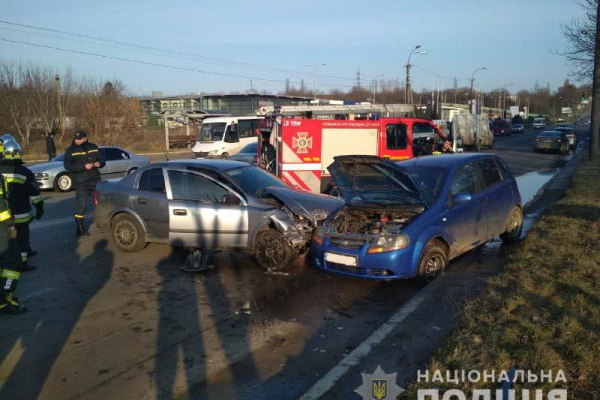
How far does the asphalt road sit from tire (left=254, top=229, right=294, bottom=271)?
0.18m

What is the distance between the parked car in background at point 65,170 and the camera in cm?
1552

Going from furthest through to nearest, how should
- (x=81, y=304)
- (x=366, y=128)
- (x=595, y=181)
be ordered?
(x=595, y=181), (x=366, y=128), (x=81, y=304)

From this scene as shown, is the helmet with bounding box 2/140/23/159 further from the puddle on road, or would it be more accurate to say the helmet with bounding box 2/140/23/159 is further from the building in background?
the building in background

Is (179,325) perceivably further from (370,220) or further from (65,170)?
(65,170)

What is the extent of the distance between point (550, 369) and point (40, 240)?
27.8 feet

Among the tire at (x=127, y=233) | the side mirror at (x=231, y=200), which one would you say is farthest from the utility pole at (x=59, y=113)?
the side mirror at (x=231, y=200)

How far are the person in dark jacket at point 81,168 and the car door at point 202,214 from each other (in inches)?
85.1

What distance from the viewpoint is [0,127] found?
117 ft

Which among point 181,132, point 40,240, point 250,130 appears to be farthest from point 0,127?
point 40,240

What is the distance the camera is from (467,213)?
7.09m

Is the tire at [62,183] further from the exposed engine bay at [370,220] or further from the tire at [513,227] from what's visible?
the tire at [513,227]

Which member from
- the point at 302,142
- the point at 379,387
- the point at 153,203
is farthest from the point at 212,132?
the point at 379,387

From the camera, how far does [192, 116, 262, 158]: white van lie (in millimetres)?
24875

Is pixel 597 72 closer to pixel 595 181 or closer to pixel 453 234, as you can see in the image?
pixel 595 181
